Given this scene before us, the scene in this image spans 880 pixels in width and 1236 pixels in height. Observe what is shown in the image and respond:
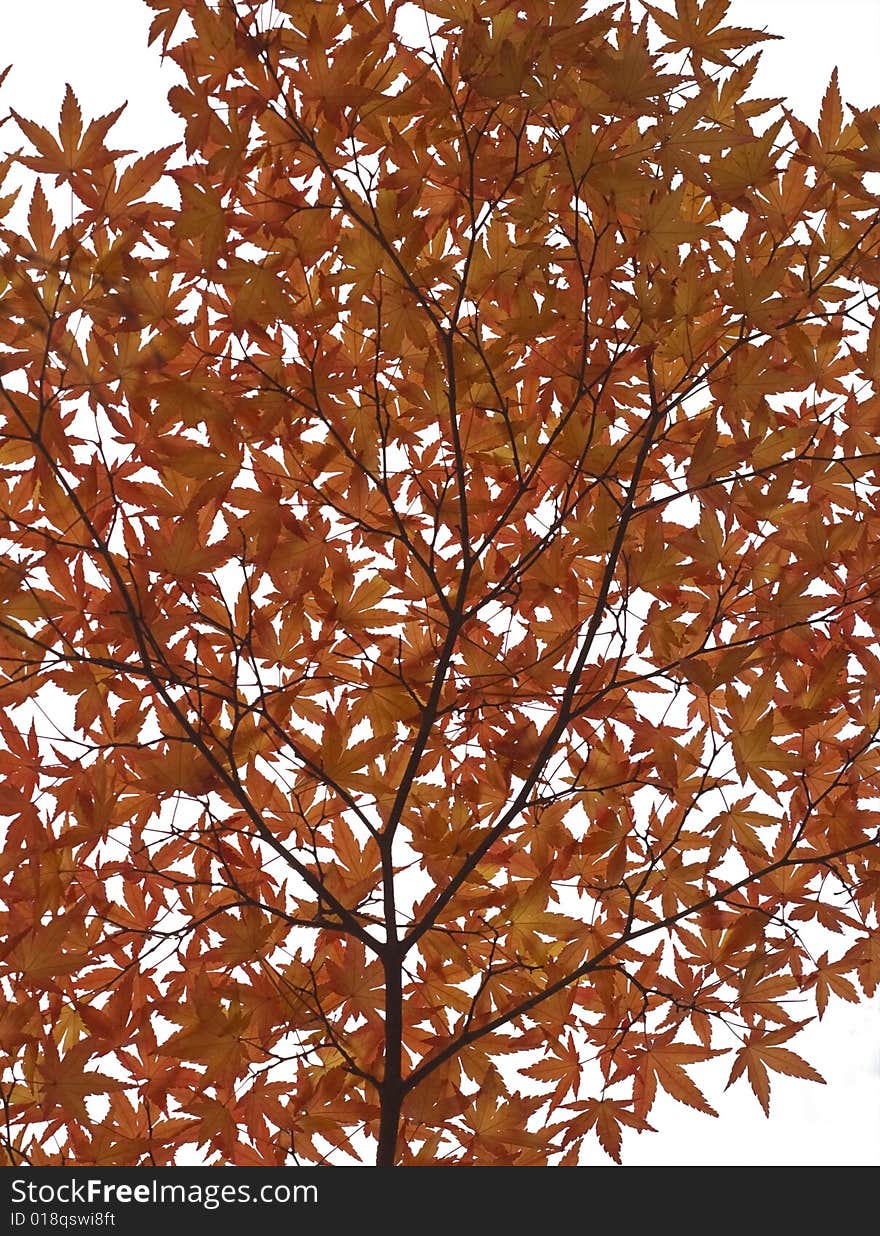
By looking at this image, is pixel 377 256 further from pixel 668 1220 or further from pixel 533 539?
pixel 668 1220

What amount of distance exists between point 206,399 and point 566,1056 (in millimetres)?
1314

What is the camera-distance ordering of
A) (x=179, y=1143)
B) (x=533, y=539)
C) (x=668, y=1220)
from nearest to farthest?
1. (x=668, y=1220)
2. (x=179, y=1143)
3. (x=533, y=539)

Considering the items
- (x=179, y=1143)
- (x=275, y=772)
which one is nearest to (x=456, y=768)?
(x=275, y=772)

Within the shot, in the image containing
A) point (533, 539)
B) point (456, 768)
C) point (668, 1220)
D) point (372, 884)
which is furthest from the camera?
point (456, 768)

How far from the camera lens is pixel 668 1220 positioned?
1.71m

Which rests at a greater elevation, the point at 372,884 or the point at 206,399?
the point at 206,399

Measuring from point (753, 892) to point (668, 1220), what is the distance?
2.03 ft

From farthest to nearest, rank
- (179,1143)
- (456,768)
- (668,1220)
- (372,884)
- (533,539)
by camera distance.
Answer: (456,768) → (533,539) → (179,1143) → (372,884) → (668,1220)

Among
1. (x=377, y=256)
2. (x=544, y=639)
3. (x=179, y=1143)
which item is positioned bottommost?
(x=179, y=1143)

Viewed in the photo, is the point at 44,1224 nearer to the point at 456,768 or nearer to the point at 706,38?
the point at 456,768

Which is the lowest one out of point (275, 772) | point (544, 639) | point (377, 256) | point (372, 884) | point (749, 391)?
point (372, 884)

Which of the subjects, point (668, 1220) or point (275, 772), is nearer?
point (668, 1220)

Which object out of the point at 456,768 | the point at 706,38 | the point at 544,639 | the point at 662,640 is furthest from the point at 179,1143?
the point at 706,38

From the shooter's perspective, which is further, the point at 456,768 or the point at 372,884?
the point at 456,768
